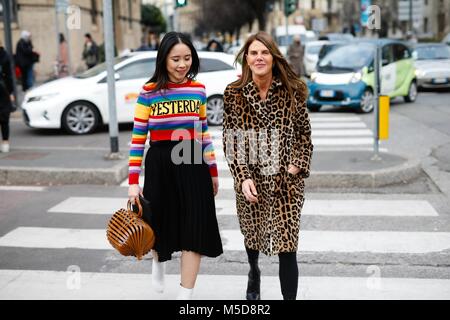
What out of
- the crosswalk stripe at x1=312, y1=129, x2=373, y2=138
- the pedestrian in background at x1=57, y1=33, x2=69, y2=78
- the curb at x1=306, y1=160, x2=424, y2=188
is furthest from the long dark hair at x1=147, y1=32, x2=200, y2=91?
the pedestrian in background at x1=57, y1=33, x2=69, y2=78

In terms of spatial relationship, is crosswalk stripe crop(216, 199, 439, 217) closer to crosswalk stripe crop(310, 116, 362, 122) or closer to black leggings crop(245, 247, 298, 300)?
black leggings crop(245, 247, 298, 300)

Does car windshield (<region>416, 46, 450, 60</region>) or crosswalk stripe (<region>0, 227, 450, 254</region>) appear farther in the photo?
car windshield (<region>416, 46, 450, 60</region>)

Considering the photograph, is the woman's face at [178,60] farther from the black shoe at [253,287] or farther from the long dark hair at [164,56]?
the black shoe at [253,287]

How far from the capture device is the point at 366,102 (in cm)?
1530

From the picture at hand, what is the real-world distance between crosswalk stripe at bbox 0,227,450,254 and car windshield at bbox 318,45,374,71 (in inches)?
400

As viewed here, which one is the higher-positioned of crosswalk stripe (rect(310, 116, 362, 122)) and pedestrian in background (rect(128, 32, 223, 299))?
pedestrian in background (rect(128, 32, 223, 299))

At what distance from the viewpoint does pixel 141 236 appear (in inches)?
150

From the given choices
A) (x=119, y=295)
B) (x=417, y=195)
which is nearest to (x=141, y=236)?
(x=119, y=295)

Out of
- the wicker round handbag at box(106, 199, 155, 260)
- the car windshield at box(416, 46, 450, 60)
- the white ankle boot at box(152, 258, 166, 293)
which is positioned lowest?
the white ankle boot at box(152, 258, 166, 293)

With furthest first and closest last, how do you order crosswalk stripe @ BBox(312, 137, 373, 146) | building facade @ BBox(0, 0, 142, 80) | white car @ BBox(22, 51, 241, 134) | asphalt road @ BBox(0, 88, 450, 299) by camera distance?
building facade @ BBox(0, 0, 142, 80) < white car @ BBox(22, 51, 241, 134) < crosswalk stripe @ BBox(312, 137, 373, 146) < asphalt road @ BBox(0, 88, 450, 299)

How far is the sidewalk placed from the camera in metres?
7.89

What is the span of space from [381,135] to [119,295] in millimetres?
5315

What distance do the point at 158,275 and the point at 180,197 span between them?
0.69 m

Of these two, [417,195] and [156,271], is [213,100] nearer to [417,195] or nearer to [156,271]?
[417,195]
